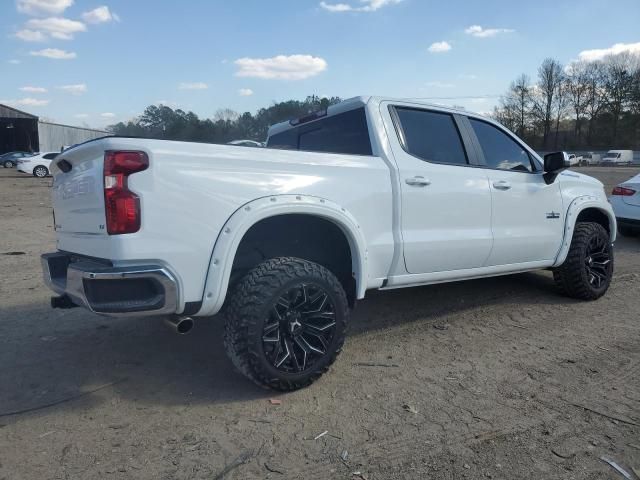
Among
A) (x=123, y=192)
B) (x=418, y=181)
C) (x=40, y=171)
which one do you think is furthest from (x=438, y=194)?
(x=40, y=171)

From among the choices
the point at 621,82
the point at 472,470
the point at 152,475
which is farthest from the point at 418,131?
the point at 621,82

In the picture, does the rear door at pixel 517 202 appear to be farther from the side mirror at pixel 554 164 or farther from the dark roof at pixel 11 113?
the dark roof at pixel 11 113

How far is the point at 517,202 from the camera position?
4.53 meters

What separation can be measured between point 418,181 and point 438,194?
233 mm

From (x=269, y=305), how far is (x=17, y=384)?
6.10 ft

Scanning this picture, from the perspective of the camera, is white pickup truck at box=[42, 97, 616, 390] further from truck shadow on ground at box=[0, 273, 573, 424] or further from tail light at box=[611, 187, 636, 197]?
tail light at box=[611, 187, 636, 197]

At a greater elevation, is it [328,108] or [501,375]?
[328,108]

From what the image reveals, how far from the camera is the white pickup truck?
2.68 meters

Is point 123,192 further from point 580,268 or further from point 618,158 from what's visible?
point 618,158

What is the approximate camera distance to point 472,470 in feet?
7.91

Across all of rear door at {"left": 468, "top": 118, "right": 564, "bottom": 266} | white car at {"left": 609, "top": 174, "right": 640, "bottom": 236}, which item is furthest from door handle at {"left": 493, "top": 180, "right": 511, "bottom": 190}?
white car at {"left": 609, "top": 174, "right": 640, "bottom": 236}

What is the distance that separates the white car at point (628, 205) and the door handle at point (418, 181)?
6874mm

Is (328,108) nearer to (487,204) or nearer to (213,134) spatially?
(213,134)

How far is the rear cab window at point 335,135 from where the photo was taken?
3.94m
